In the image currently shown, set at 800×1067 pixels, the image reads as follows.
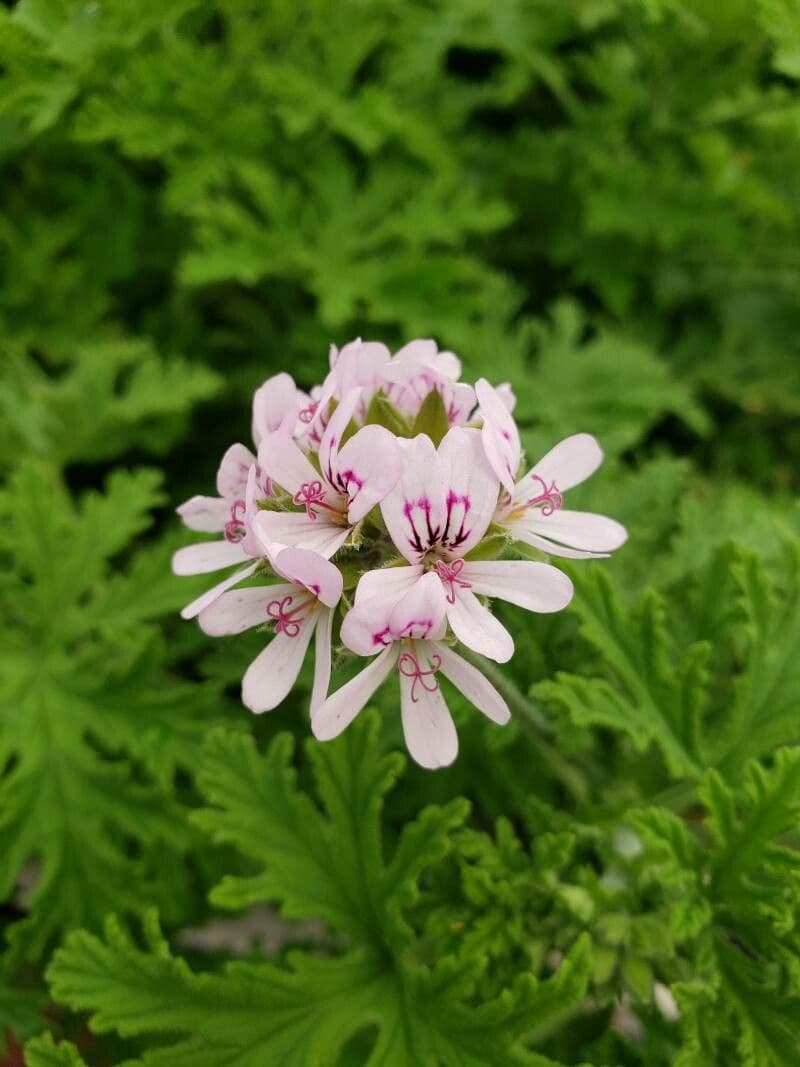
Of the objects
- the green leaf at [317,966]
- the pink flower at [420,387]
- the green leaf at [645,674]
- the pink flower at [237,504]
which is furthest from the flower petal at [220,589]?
the green leaf at [645,674]

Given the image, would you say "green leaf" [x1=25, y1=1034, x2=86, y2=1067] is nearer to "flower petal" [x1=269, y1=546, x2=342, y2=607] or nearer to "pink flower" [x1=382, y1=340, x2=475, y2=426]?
"flower petal" [x1=269, y1=546, x2=342, y2=607]

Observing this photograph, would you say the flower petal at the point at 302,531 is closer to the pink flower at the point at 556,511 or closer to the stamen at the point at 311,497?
the stamen at the point at 311,497

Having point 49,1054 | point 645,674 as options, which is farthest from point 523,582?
point 49,1054

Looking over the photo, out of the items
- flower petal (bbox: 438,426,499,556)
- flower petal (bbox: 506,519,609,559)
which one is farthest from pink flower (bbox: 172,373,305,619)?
flower petal (bbox: 506,519,609,559)

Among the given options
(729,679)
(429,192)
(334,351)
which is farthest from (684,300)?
(334,351)

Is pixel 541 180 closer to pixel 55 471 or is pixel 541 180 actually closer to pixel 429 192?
pixel 429 192

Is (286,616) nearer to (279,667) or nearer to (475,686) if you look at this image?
(279,667)
